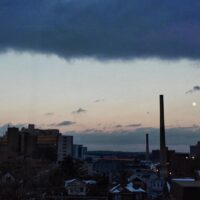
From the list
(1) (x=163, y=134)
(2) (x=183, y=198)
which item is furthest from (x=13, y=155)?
(2) (x=183, y=198)

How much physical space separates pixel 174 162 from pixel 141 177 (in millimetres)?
10111

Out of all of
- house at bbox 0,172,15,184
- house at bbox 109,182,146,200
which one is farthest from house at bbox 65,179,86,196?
house at bbox 0,172,15,184

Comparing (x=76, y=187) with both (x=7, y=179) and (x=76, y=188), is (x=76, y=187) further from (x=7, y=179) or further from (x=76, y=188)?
(x=7, y=179)

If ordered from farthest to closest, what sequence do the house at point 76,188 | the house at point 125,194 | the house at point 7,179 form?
the house at point 7,179 → the house at point 76,188 → the house at point 125,194

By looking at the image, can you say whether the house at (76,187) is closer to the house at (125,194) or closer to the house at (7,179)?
the house at (125,194)

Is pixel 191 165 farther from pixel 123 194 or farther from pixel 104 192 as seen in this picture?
pixel 123 194

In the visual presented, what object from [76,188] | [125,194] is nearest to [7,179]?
[76,188]

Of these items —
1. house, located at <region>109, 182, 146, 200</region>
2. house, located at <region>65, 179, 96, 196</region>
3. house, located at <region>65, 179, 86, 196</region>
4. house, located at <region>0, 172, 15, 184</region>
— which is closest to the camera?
house, located at <region>109, 182, 146, 200</region>

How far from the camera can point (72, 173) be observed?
107 meters

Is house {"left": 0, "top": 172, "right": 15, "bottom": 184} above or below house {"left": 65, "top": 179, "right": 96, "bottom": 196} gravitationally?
above

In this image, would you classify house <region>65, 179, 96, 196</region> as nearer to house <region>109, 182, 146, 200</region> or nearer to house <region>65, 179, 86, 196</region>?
house <region>65, 179, 86, 196</region>

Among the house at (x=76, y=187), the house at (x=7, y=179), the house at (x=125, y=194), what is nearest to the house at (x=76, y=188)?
the house at (x=76, y=187)

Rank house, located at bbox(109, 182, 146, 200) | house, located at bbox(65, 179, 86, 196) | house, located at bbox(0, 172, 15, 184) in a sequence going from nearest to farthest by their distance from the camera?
house, located at bbox(109, 182, 146, 200)
house, located at bbox(65, 179, 86, 196)
house, located at bbox(0, 172, 15, 184)

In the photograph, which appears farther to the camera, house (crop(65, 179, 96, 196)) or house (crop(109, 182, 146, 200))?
house (crop(65, 179, 96, 196))
